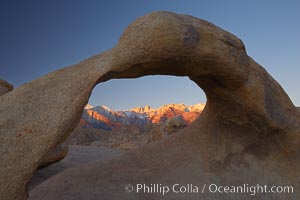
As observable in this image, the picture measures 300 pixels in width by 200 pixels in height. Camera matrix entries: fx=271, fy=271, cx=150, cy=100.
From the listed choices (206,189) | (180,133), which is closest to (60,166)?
(180,133)

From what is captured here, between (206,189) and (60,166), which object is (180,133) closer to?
(206,189)

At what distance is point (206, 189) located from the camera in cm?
514

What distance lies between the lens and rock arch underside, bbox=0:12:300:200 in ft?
9.81

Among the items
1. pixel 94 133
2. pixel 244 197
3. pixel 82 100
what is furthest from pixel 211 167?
pixel 94 133

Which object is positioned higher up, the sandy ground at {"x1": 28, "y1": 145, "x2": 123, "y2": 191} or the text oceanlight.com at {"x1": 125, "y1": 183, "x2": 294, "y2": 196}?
the text oceanlight.com at {"x1": 125, "y1": 183, "x2": 294, "y2": 196}

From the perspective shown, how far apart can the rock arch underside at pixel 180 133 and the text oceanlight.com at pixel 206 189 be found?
0.26 ft

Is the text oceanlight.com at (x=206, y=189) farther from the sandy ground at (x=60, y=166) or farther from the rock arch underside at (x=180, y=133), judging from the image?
the sandy ground at (x=60, y=166)

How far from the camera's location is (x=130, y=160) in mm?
6070

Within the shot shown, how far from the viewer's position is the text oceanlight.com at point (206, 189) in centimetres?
507

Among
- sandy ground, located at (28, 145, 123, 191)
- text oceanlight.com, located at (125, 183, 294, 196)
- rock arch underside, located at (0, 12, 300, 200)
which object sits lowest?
sandy ground, located at (28, 145, 123, 191)

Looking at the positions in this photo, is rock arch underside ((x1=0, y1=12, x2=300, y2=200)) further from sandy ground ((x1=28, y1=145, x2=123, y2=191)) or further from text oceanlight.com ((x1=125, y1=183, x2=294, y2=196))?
sandy ground ((x1=28, y1=145, x2=123, y2=191))

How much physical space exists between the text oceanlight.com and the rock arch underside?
0.08 metres

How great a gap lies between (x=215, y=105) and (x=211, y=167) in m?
1.26

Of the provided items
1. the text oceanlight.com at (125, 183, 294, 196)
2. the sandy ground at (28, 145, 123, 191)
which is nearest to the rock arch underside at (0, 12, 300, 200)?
the text oceanlight.com at (125, 183, 294, 196)
